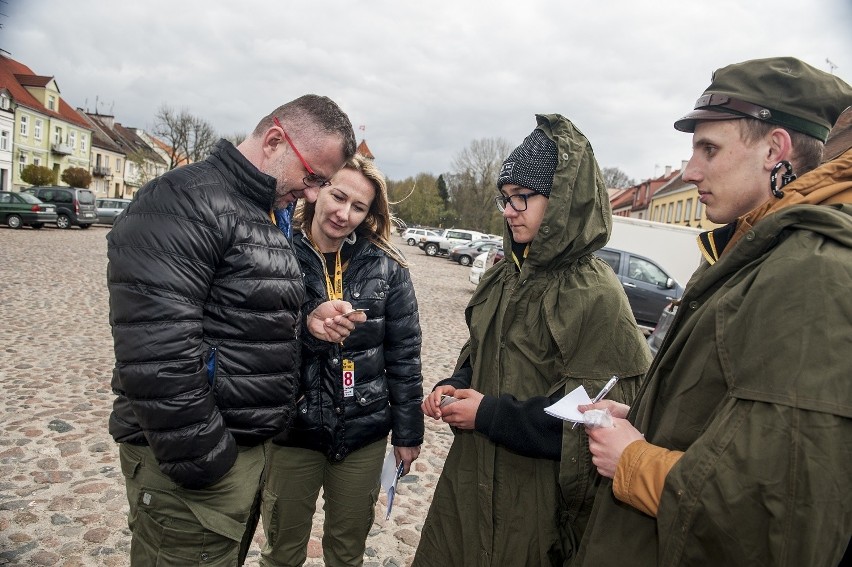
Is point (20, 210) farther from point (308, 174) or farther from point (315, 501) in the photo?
point (308, 174)

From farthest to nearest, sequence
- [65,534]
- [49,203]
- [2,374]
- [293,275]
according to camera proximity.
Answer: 1. [49,203]
2. [2,374]
3. [65,534]
4. [293,275]

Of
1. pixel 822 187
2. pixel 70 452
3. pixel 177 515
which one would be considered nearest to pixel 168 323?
pixel 177 515

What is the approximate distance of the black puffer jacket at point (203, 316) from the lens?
1.70 metres

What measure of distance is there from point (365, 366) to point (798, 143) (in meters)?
1.90

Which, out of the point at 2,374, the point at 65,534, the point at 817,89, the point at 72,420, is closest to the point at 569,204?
the point at 817,89

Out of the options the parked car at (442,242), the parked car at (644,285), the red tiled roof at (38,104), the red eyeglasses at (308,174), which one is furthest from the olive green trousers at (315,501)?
the red tiled roof at (38,104)

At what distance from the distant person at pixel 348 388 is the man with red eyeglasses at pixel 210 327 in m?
0.48

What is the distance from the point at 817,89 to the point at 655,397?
0.90 m

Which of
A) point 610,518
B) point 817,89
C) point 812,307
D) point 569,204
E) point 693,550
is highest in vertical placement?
point 817,89

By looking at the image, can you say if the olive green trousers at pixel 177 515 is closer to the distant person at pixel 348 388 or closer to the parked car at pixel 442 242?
the distant person at pixel 348 388

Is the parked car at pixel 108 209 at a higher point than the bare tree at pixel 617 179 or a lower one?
lower

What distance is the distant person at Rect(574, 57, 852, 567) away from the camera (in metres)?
1.11

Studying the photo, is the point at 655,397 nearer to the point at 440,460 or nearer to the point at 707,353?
the point at 707,353

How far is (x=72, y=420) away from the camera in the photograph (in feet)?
16.4
